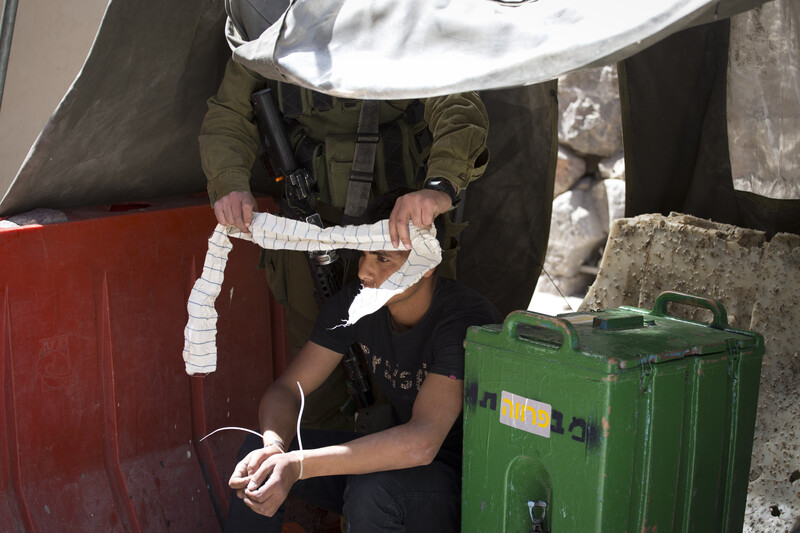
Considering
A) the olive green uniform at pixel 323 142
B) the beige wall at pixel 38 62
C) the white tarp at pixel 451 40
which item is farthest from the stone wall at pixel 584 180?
the white tarp at pixel 451 40

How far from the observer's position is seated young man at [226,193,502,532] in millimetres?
2283

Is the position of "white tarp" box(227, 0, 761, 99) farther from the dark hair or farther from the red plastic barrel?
the red plastic barrel

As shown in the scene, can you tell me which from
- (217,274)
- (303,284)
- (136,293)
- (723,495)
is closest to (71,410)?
(136,293)

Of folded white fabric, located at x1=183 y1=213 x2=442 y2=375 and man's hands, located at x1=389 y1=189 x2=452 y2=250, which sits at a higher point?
man's hands, located at x1=389 y1=189 x2=452 y2=250

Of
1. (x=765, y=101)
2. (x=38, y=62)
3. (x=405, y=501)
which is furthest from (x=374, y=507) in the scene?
(x=38, y=62)

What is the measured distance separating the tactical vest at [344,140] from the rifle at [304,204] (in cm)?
6

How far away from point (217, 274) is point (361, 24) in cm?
94

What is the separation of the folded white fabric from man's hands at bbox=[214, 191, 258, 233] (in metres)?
0.02

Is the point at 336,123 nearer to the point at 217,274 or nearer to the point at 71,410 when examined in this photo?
the point at 217,274

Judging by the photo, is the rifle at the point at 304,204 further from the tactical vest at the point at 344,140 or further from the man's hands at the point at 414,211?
the man's hands at the point at 414,211

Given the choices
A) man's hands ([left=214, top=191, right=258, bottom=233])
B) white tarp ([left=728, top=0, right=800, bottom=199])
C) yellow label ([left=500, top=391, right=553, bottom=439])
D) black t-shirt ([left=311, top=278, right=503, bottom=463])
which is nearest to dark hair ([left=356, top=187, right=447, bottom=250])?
black t-shirt ([left=311, top=278, right=503, bottom=463])

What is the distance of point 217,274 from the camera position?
2635mm

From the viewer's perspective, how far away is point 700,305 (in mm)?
2395

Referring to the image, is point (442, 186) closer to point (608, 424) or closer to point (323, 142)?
point (323, 142)
